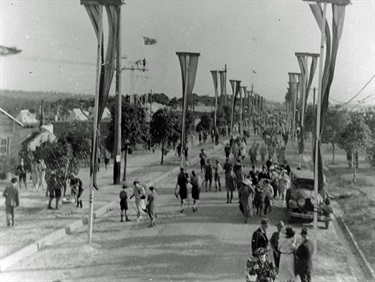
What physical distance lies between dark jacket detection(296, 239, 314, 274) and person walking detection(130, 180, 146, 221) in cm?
675

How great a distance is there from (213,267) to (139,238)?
10.2ft

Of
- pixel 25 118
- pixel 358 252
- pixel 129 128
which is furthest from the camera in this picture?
pixel 25 118

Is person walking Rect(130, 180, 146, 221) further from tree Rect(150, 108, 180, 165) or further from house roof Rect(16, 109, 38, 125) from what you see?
house roof Rect(16, 109, 38, 125)

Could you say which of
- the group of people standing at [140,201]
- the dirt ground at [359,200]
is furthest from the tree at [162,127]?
the group of people standing at [140,201]

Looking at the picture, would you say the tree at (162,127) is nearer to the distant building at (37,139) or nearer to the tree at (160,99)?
the distant building at (37,139)

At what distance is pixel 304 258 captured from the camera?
8688mm

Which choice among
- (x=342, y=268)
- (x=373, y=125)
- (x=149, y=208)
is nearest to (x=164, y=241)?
(x=149, y=208)

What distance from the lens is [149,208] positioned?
13852 millimetres

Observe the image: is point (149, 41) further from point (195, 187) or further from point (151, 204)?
point (151, 204)

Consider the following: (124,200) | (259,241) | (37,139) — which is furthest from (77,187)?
(37,139)

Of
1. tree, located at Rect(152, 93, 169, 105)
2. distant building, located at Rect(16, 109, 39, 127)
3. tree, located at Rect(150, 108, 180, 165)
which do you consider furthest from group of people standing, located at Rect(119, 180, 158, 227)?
tree, located at Rect(152, 93, 169, 105)

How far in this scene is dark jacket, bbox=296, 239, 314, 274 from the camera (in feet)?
28.5

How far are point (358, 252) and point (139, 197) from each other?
6654 mm

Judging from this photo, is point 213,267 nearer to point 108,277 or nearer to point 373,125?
point 108,277
